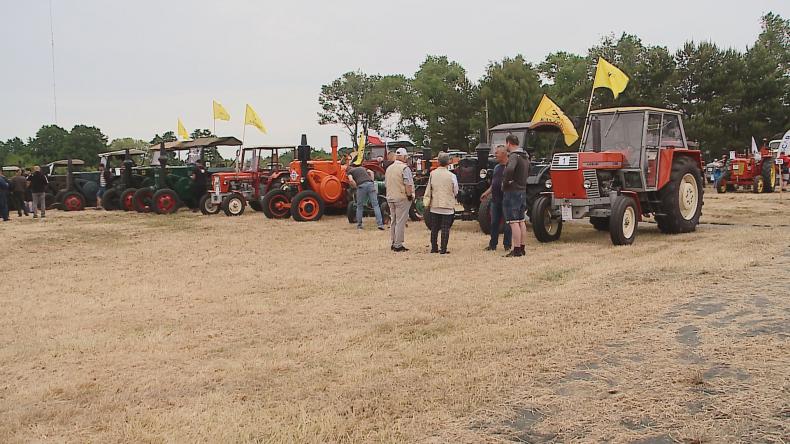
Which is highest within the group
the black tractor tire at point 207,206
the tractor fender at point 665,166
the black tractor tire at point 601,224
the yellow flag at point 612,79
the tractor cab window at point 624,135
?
the yellow flag at point 612,79

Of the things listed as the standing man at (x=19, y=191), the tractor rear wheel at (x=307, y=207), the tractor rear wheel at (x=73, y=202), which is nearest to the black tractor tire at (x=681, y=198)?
the tractor rear wheel at (x=307, y=207)

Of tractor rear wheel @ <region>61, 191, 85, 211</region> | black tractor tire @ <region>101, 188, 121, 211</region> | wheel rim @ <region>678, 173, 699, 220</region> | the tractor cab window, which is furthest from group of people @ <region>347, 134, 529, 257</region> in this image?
tractor rear wheel @ <region>61, 191, 85, 211</region>

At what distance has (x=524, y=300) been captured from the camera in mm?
6355

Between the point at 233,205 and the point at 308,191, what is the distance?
2.91 metres

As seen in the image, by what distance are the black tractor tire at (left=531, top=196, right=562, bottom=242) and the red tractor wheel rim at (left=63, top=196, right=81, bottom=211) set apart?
636 inches

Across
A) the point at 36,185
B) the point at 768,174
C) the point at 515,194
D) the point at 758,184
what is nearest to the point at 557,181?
the point at 515,194

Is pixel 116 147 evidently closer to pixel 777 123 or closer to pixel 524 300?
pixel 777 123

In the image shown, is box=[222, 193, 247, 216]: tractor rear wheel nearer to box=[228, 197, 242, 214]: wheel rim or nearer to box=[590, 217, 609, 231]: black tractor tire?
box=[228, 197, 242, 214]: wheel rim

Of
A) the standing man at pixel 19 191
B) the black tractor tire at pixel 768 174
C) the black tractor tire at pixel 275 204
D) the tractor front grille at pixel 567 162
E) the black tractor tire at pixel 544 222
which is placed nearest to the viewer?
the tractor front grille at pixel 567 162

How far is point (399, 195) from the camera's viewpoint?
10.3m

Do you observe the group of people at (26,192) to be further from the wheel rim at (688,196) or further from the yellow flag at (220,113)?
the wheel rim at (688,196)

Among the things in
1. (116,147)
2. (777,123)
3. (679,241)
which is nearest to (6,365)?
(679,241)

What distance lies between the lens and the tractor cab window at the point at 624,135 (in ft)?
34.9

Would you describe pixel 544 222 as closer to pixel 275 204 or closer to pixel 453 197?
pixel 453 197
